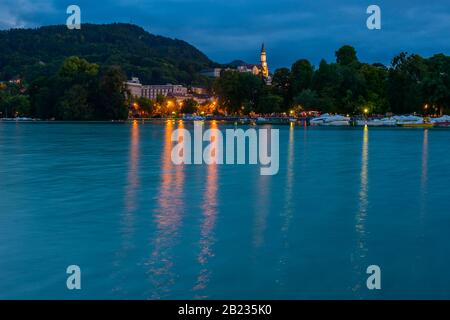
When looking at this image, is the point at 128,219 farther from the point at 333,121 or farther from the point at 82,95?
the point at 82,95

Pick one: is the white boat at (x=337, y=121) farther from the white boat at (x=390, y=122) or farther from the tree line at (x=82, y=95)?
the tree line at (x=82, y=95)

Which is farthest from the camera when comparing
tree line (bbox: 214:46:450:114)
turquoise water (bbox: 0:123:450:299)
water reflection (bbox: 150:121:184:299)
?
tree line (bbox: 214:46:450:114)

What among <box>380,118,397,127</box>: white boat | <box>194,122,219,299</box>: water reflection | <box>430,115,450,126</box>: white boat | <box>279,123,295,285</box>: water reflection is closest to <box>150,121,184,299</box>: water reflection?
<box>194,122,219,299</box>: water reflection

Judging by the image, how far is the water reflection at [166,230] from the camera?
1038 cm

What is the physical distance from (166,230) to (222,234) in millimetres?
Result: 1405

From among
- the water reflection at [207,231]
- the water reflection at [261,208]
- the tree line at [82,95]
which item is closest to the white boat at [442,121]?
the tree line at [82,95]

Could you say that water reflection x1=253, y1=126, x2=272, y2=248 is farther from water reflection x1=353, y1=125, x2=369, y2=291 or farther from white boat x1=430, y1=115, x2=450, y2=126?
white boat x1=430, y1=115, x2=450, y2=126

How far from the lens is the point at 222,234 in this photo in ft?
45.9

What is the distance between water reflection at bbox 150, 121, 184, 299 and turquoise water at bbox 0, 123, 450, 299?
41 mm

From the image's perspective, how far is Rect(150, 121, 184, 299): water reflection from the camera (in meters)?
10.4

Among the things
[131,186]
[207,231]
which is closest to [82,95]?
[131,186]

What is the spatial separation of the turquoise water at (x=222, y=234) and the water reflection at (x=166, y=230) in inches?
A: 1.6
